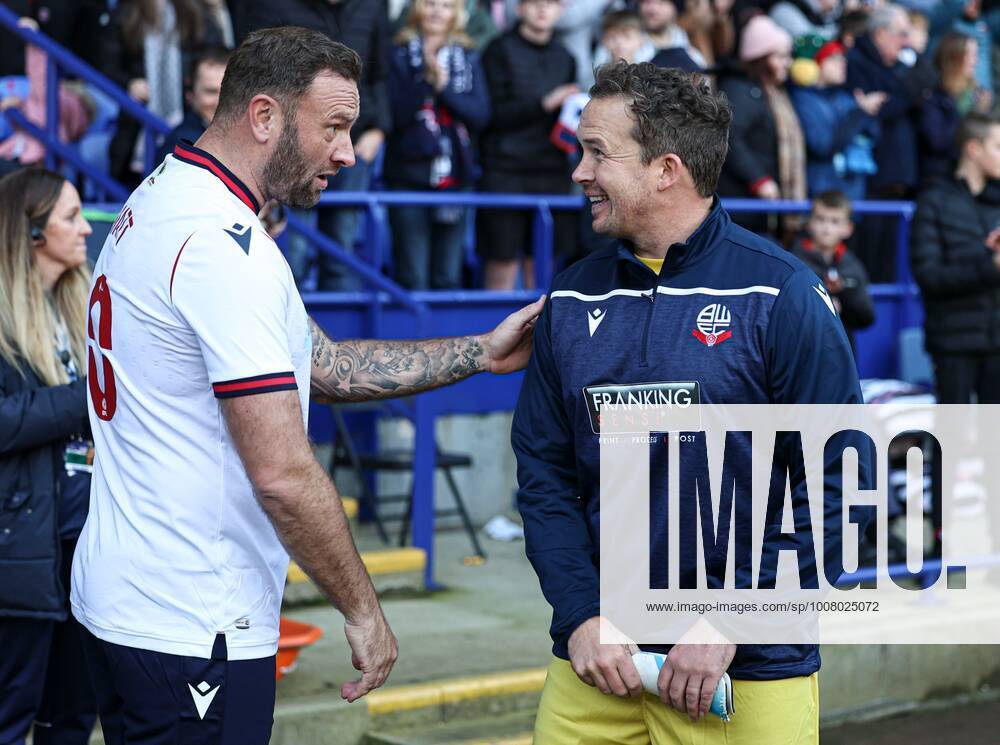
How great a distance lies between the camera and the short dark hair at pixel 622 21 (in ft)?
29.6

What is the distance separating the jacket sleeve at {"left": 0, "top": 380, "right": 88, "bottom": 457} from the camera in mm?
4250

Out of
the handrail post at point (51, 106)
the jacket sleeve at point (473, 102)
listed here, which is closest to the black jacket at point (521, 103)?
the jacket sleeve at point (473, 102)

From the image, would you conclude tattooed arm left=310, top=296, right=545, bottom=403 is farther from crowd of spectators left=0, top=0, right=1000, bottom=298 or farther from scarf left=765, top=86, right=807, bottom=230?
scarf left=765, top=86, right=807, bottom=230

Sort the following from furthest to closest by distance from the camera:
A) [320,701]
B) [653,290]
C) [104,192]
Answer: [104,192] → [320,701] → [653,290]

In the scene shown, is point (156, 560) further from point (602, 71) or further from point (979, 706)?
point (979, 706)

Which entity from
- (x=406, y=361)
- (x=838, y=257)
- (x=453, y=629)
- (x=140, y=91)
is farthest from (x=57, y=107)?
(x=406, y=361)

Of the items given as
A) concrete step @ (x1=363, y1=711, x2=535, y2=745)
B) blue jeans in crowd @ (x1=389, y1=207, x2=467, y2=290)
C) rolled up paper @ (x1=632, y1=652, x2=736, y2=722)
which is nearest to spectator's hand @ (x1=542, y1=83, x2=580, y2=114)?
blue jeans in crowd @ (x1=389, y1=207, x2=467, y2=290)

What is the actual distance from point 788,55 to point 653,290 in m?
7.16

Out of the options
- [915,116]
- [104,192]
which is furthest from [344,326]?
[915,116]

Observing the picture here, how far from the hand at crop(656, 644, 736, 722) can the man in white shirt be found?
25.0 inches

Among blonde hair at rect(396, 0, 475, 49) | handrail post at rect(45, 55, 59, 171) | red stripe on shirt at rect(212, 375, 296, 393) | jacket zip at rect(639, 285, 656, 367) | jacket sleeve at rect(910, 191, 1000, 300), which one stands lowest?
jacket sleeve at rect(910, 191, 1000, 300)

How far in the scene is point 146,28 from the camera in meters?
8.54

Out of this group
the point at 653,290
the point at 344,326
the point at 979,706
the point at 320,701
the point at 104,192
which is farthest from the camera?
the point at 344,326

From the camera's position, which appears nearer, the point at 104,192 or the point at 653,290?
the point at 653,290
